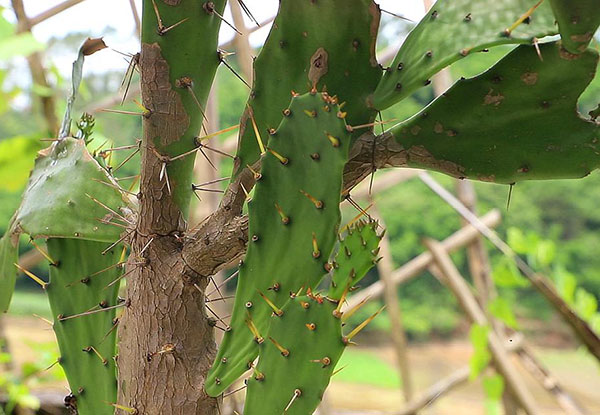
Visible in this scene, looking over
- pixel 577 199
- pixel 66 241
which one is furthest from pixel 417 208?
pixel 66 241

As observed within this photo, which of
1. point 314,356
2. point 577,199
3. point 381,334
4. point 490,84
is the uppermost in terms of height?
point 577,199

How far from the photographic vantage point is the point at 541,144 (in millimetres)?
387

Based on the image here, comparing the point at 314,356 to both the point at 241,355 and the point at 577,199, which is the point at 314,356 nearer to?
the point at 241,355

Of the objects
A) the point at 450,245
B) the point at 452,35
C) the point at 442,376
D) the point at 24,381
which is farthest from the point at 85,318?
the point at 442,376

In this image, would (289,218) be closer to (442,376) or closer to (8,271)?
(8,271)

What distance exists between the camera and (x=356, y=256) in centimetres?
38

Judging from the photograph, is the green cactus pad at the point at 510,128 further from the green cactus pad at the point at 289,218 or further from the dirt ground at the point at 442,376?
the dirt ground at the point at 442,376

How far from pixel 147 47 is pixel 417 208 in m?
2.35

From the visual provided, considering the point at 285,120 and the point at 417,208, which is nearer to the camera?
the point at 285,120

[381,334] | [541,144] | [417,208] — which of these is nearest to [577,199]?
[417,208]

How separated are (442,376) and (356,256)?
2.72 m

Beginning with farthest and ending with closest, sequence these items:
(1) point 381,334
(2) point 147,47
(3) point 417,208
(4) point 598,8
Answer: (1) point 381,334 < (3) point 417,208 < (2) point 147,47 < (4) point 598,8

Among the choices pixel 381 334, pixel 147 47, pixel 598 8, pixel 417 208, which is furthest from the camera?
pixel 381 334

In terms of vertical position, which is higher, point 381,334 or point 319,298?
point 381,334
